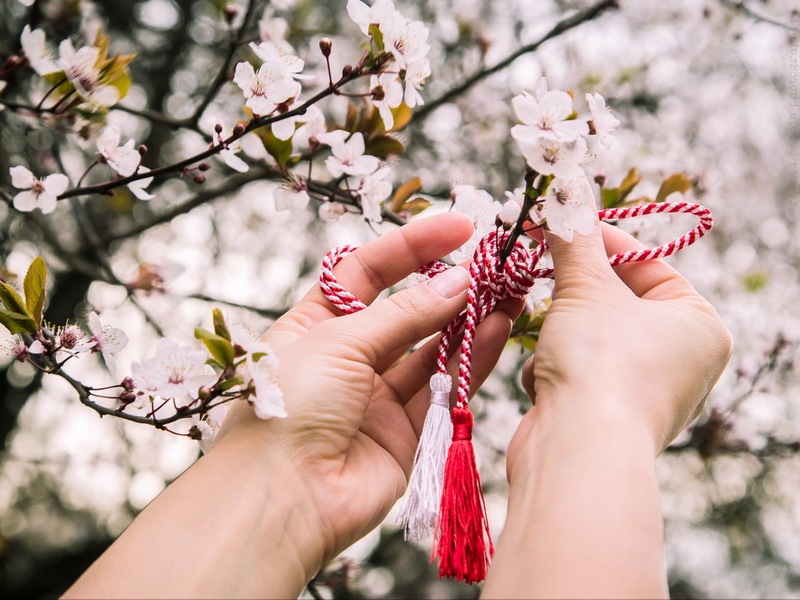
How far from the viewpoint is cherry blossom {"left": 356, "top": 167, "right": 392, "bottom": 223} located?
1433 mm

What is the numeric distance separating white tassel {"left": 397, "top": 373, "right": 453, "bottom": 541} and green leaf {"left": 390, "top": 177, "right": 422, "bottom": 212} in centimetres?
63

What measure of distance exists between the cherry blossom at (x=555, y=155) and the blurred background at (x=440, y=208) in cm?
103

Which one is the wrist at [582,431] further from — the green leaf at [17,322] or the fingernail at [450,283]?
the green leaf at [17,322]

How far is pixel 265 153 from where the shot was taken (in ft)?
4.94

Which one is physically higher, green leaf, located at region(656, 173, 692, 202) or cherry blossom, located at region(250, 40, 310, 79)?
cherry blossom, located at region(250, 40, 310, 79)

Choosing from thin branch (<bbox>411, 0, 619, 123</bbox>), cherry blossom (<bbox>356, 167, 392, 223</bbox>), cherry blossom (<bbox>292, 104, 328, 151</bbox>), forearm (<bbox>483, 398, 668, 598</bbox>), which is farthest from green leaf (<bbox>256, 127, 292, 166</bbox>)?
thin branch (<bbox>411, 0, 619, 123</bbox>)

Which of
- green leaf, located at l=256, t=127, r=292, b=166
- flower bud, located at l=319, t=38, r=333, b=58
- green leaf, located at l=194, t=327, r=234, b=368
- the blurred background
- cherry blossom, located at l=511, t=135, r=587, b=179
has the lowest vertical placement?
the blurred background

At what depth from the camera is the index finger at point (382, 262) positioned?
1388mm

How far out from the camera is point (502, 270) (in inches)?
48.4

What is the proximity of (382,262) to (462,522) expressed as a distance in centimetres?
66

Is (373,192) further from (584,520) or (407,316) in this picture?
(584,520)

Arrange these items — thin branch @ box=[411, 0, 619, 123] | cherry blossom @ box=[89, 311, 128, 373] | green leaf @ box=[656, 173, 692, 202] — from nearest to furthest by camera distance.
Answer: cherry blossom @ box=[89, 311, 128, 373]
green leaf @ box=[656, 173, 692, 202]
thin branch @ box=[411, 0, 619, 123]

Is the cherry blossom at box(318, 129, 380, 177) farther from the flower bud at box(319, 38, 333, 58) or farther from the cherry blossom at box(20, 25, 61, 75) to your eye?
the cherry blossom at box(20, 25, 61, 75)

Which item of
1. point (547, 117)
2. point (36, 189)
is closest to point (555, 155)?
point (547, 117)
